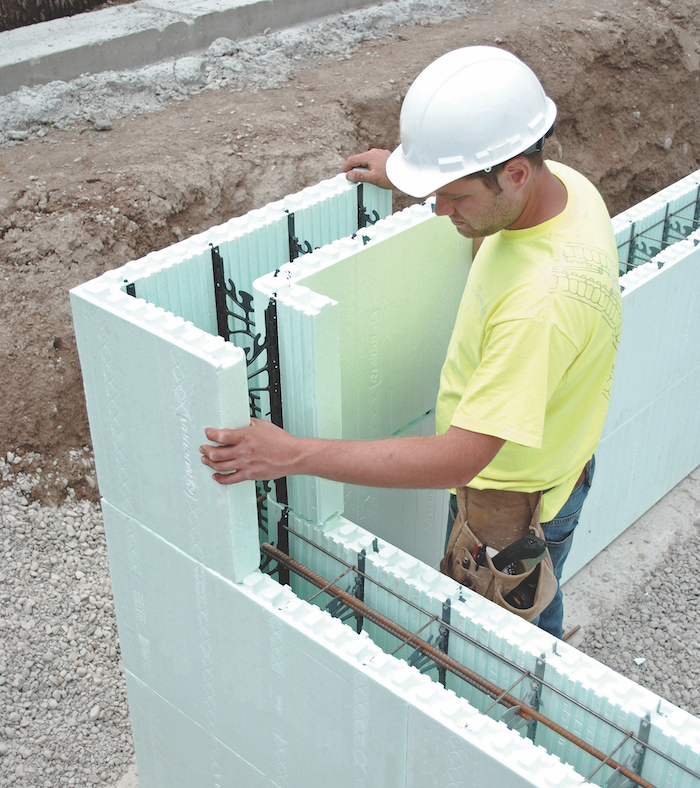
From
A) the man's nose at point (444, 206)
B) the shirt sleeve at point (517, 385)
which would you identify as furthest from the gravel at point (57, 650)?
the man's nose at point (444, 206)

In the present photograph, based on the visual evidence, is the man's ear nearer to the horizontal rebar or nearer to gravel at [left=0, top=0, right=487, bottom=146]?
the horizontal rebar

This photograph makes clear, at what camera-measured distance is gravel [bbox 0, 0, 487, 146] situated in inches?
269

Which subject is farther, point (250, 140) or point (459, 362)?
point (250, 140)

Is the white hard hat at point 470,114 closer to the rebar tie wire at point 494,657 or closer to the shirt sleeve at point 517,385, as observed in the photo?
the shirt sleeve at point 517,385

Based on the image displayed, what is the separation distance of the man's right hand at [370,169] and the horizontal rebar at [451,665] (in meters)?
1.67

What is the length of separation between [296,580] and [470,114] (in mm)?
1759

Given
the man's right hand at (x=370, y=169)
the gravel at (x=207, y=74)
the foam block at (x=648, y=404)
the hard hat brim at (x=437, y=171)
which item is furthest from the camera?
the gravel at (x=207, y=74)

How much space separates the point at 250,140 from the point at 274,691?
491cm

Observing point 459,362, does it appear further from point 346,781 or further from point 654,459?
point 654,459

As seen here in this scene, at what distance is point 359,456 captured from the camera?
249 centimetres

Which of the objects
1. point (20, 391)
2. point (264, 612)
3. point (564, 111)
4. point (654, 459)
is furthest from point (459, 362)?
point (564, 111)

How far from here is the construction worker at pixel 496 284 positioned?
8.02 ft

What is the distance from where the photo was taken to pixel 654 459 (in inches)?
207

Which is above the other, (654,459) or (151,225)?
(151,225)
